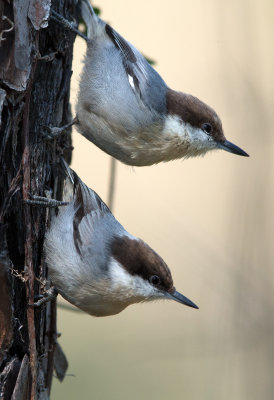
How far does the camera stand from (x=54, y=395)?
4648 mm

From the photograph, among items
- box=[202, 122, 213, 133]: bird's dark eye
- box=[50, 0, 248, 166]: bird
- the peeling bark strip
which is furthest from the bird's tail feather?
box=[202, 122, 213, 133]: bird's dark eye

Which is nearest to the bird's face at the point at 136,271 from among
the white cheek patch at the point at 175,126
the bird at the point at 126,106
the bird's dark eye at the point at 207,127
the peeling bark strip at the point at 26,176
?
the peeling bark strip at the point at 26,176

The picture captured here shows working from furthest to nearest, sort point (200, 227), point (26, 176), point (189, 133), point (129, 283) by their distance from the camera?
point (200, 227), point (189, 133), point (129, 283), point (26, 176)

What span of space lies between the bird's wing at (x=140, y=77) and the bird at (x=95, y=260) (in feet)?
1.66

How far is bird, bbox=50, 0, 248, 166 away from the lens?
105 inches

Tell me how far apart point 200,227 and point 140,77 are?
203 cm

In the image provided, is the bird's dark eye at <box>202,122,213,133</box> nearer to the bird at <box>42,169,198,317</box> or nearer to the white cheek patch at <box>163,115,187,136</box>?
the white cheek patch at <box>163,115,187,136</box>

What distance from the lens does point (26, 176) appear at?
216cm

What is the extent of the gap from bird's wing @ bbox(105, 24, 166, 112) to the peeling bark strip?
377 mm

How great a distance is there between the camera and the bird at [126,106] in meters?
2.68

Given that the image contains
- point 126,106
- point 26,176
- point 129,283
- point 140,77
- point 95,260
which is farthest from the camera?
point 140,77

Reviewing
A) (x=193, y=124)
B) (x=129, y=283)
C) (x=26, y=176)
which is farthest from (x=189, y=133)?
(x=26, y=176)

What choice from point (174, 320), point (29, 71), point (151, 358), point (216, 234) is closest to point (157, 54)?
point (216, 234)

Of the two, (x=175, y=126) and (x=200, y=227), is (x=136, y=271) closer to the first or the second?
(x=175, y=126)
